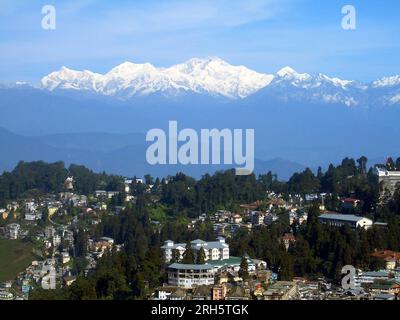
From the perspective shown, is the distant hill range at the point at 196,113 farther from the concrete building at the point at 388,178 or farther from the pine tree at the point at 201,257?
the pine tree at the point at 201,257

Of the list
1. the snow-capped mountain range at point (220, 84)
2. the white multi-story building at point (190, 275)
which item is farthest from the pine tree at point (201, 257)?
the snow-capped mountain range at point (220, 84)

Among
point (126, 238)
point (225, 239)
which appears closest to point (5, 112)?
point (126, 238)

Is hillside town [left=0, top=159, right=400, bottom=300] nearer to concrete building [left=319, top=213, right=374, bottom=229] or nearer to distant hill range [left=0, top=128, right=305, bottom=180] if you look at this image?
concrete building [left=319, top=213, right=374, bottom=229]

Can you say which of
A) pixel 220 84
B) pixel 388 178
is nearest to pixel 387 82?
pixel 220 84

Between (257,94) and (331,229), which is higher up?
(257,94)
